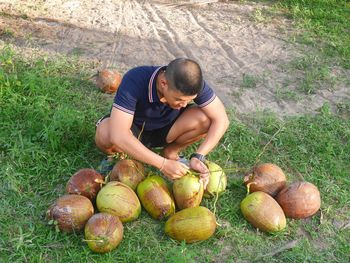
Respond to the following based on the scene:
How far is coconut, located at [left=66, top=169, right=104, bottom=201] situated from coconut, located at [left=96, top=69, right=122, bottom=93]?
1638 mm

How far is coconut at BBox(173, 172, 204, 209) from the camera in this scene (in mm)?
3494

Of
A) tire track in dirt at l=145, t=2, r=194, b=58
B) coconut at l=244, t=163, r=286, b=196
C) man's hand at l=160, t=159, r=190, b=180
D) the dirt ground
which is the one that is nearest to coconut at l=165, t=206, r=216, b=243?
man's hand at l=160, t=159, r=190, b=180

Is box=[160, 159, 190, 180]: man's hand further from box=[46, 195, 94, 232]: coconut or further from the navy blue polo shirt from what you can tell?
box=[46, 195, 94, 232]: coconut

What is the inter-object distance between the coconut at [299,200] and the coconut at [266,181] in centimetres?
8

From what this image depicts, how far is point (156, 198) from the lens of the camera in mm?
3494

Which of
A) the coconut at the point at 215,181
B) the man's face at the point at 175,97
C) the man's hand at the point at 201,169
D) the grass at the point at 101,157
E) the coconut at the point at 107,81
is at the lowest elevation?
the grass at the point at 101,157

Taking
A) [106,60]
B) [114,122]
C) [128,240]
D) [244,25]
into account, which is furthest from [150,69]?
[244,25]

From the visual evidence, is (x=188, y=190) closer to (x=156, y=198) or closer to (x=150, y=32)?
(x=156, y=198)

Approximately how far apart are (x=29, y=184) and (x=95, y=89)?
1.56m

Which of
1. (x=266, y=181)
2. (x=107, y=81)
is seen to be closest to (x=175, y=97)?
(x=266, y=181)

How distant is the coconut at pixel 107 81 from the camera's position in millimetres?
5035

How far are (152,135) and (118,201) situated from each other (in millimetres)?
880

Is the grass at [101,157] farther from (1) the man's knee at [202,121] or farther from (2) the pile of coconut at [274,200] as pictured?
(1) the man's knee at [202,121]

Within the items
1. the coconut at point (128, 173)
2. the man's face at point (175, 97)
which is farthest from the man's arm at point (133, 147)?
the man's face at point (175, 97)
